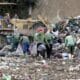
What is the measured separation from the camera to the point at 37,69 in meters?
17.2

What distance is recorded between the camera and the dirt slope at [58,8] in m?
37.1

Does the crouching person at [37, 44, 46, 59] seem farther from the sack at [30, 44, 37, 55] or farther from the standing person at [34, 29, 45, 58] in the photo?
the sack at [30, 44, 37, 55]

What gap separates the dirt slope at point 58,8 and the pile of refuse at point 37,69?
17156mm

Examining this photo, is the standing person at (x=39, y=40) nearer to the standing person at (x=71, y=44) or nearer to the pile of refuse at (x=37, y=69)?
the pile of refuse at (x=37, y=69)

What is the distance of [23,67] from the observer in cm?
1769

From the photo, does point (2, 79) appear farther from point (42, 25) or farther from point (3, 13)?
point (3, 13)

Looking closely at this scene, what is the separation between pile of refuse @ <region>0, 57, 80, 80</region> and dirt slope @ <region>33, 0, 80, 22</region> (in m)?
17.2

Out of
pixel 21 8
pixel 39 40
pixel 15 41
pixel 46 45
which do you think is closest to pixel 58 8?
pixel 21 8

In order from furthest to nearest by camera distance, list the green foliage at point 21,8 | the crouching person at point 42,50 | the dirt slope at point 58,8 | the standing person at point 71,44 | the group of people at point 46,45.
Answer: the dirt slope at point 58,8 → the green foliage at point 21,8 → the standing person at point 71,44 → the group of people at point 46,45 → the crouching person at point 42,50

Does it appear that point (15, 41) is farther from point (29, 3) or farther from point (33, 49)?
point (29, 3)

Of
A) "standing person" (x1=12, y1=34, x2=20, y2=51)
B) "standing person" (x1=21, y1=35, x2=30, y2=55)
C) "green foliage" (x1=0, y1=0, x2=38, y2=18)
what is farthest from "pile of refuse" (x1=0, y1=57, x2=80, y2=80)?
"green foliage" (x1=0, y1=0, x2=38, y2=18)

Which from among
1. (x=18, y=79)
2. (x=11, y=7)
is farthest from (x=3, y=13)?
(x=18, y=79)

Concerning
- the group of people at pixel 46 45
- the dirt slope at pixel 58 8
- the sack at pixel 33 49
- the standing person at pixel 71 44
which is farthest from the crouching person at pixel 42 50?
the dirt slope at pixel 58 8

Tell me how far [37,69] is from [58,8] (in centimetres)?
2063
